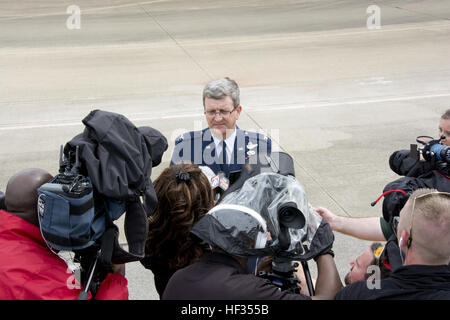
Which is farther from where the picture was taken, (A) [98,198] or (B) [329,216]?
(B) [329,216]

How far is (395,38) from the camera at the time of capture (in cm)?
1422

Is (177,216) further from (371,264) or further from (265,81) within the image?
(265,81)

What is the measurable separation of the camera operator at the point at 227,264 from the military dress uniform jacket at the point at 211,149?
1602 millimetres

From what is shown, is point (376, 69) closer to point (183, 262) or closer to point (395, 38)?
point (395, 38)

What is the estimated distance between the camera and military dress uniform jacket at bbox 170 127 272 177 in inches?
149

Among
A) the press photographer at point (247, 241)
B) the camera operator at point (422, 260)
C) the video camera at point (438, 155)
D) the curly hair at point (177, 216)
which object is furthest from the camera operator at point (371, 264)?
the curly hair at point (177, 216)

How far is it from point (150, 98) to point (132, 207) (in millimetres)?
7448

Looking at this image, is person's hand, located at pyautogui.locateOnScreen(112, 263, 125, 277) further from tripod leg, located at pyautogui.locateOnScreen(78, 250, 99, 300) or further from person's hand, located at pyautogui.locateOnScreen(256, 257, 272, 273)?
person's hand, located at pyautogui.locateOnScreen(256, 257, 272, 273)

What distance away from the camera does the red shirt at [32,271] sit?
2205 mm

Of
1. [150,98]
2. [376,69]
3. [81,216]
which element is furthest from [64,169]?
[376,69]

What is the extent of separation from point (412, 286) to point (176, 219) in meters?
1.19

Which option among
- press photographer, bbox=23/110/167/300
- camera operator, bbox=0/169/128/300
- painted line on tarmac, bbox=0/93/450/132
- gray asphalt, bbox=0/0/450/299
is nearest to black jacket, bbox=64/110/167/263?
press photographer, bbox=23/110/167/300

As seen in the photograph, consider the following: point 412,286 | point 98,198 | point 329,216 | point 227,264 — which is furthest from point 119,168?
point 412,286

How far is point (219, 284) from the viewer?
2.08m
